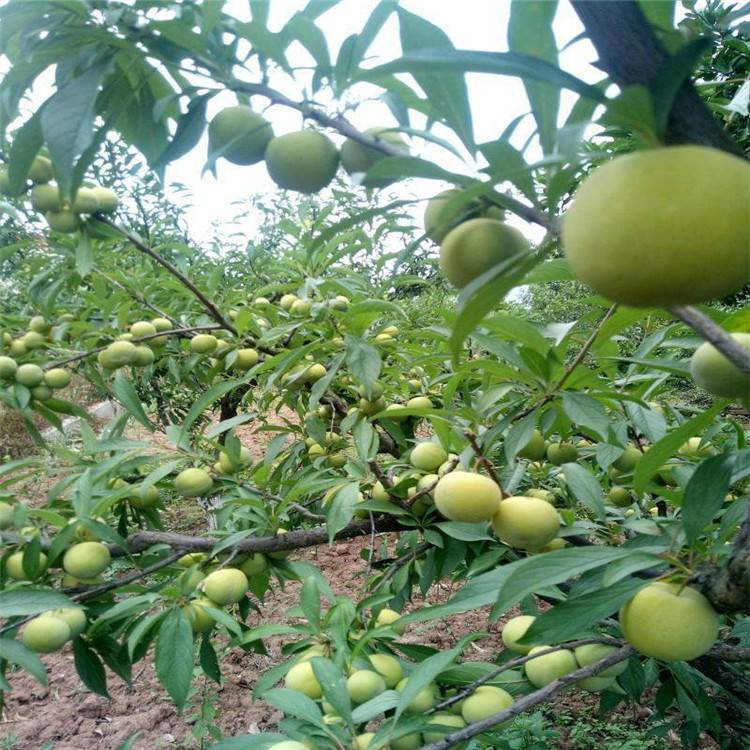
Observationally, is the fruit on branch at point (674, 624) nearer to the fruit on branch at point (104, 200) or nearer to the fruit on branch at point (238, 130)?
the fruit on branch at point (238, 130)

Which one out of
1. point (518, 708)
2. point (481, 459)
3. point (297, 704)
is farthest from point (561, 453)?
point (297, 704)

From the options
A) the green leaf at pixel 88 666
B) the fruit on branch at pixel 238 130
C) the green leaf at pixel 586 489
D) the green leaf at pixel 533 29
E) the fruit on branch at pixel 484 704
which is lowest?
the green leaf at pixel 88 666

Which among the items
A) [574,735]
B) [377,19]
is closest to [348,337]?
[377,19]

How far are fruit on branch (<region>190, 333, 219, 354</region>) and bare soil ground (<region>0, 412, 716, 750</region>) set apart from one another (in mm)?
667

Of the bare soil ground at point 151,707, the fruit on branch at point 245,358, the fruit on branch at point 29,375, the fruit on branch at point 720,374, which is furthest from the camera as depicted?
the bare soil ground at point 151,707

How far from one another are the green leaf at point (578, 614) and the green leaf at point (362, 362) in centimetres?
66

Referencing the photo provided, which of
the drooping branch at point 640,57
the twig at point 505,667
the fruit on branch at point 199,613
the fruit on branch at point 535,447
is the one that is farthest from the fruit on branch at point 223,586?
the drooping branch at point 640,57

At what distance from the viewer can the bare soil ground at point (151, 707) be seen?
235 centimetres

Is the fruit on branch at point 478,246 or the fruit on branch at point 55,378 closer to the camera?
the fruit on branch at point 478,246

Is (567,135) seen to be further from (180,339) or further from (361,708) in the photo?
(180,339)

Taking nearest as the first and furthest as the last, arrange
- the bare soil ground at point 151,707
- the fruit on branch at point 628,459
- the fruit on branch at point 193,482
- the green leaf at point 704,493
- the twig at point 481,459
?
the green leaf at point 704,493, the twig at point 481,459, the fruit on branch at point 628,459, the fruit on branch at point 193,482, the bare soil ground at point 151,707

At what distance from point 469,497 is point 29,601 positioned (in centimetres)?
76

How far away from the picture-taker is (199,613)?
1.11 meters

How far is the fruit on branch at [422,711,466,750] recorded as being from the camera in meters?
0.77
